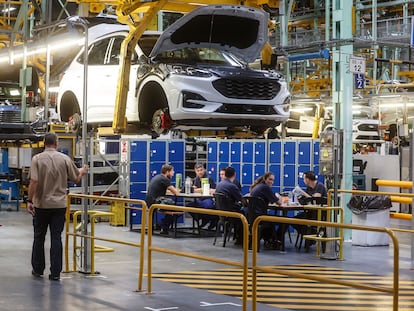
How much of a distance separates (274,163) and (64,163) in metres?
10.2

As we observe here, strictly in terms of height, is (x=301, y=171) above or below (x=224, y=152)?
below

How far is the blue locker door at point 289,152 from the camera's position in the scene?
64.9 feet

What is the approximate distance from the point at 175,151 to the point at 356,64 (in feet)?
18.7

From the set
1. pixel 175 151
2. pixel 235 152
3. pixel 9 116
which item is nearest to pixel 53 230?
pixel 9 116

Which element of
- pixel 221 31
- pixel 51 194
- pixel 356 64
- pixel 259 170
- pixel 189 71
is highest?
pixel 221 31

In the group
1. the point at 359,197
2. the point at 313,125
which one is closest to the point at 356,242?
the point at 359,197

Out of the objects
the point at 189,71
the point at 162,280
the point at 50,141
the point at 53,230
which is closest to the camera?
the point at 53,230

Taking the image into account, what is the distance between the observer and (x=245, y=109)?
12.7 meters

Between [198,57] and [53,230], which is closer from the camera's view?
[53,230]

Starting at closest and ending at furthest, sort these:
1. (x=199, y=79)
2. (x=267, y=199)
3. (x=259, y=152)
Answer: (x=199, y=79) < (x=267, y=199) < (x=259, y=152)

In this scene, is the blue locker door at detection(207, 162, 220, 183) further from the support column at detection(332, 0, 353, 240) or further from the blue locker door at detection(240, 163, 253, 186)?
the support column at detection(332, 0, 353, 240)

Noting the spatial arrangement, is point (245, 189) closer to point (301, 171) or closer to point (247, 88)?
point (301, 171)

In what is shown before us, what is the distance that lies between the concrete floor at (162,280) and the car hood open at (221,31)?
349 cm

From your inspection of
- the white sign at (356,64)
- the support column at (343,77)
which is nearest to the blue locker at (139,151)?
the support column at (343,77)
